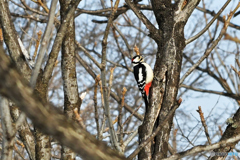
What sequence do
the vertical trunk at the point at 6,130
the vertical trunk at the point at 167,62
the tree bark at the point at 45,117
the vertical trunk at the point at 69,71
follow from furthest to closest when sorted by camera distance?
the vertical trunk at the point at 69,71 → the vertical trunk at the point at 167,62 → the vertical trunk at the point at 6,130 → the tree bark at the point at 45,117

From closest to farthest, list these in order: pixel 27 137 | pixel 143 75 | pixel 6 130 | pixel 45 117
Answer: pixel 45 117 → pixel 6 130 → pixel 27 137 → pixel 143 75

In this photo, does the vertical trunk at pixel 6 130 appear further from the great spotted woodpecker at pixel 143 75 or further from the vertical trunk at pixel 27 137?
the great spotted woodpecker at pixel 143 75

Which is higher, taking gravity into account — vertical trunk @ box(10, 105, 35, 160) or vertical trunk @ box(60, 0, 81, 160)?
vertical trunk @ box(60, 0, 81, 160)

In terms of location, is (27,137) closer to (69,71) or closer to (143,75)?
(69,71)

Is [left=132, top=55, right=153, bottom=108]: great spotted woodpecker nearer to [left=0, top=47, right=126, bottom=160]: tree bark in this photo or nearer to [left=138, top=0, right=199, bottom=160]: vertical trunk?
[left=138, top=0, right=199, bottom=160]: vertical trunk

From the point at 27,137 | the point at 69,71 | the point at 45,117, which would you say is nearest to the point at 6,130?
the point at 45,117

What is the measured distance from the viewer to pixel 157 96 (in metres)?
3.48

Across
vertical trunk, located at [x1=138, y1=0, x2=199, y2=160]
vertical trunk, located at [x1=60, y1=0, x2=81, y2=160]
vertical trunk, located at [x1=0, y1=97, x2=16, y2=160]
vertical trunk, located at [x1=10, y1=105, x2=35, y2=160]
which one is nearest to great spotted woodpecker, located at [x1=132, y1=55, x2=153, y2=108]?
vertical trunk, located at [x1=138, y1=0, x2=199, y2=160]

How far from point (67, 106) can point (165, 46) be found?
1088 millimetres

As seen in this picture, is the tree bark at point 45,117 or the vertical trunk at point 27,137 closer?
the tree bark at point 45,117

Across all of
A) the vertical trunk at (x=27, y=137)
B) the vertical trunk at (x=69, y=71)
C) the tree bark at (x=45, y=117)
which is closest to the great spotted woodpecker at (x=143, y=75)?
the vertical trunk at (x=69, y=71)

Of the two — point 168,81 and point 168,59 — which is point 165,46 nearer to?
point 168,59

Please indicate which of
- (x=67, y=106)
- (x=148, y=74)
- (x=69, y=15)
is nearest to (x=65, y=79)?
(x=67, y=106)

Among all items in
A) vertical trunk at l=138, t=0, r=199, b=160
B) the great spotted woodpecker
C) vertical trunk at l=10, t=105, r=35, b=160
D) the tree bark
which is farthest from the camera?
the great spotted woodpecker
